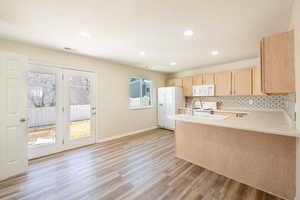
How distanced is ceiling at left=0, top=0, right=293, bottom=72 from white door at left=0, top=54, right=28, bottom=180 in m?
0.65

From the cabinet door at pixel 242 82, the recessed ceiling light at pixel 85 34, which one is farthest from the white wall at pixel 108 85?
the cabinet door at pixel 242 82

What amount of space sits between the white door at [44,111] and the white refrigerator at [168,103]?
3472 mm

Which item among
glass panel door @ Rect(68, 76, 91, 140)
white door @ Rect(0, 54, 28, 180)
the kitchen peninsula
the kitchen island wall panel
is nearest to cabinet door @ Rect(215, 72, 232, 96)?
the kitchen peninsula

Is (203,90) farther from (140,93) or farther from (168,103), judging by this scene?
(140,93)

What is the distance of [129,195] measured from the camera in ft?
5.86

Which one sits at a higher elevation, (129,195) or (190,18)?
(190,18)

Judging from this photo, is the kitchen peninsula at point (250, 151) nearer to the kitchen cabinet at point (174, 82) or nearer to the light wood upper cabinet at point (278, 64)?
the light wood upper cabinet at point (278, 64)

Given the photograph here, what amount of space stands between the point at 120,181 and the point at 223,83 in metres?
4.08

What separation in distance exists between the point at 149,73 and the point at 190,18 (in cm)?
364

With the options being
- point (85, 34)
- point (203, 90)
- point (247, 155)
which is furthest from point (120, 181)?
point (203, 90)

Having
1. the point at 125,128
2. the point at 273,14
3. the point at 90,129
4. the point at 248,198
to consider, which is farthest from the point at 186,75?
the point at 248,198

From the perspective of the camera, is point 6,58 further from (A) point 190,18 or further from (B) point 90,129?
(A) point 190,18

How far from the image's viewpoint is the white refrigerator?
16.8 feet

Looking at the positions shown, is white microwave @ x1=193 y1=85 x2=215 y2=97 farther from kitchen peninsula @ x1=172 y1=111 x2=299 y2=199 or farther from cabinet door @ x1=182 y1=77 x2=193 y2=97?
kitchen peninsula @ x1=172 y1=111 x2=299 y2=199
